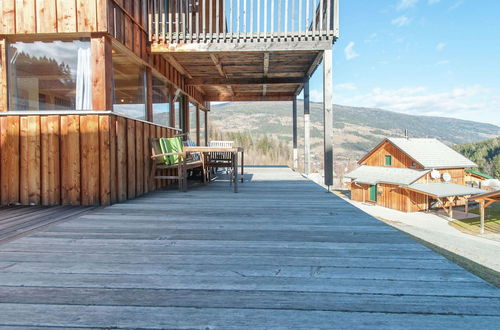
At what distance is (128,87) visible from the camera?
417 cm

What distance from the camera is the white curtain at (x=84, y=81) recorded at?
347 centimetres

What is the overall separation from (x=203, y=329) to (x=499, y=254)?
1383cm

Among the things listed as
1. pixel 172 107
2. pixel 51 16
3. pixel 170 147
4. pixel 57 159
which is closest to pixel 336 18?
pixel 170 147

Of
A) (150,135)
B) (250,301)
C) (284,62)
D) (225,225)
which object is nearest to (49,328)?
(250,301)

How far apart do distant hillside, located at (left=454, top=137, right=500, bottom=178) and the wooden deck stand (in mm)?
39937

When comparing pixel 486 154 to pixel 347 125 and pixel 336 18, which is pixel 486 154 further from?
pixel 347 125

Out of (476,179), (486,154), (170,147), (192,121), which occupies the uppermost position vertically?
(192,121)

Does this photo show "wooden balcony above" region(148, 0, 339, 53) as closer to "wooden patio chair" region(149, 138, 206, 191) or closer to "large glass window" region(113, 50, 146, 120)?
"large glass window" region(113, 50, 146, 120)

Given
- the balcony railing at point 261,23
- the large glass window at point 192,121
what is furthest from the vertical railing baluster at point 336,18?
the large glass window at point 192,121

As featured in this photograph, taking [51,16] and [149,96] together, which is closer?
[51,16]

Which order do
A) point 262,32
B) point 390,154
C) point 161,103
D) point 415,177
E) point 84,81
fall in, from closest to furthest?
point 84,81 < point 262,32 < point 161,103 < point 415,177 < point 390,154

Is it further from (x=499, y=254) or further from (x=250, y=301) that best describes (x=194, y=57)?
(x=499, y=254)

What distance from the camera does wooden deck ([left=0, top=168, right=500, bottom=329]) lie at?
43.1 inches

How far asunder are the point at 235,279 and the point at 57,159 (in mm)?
2988
